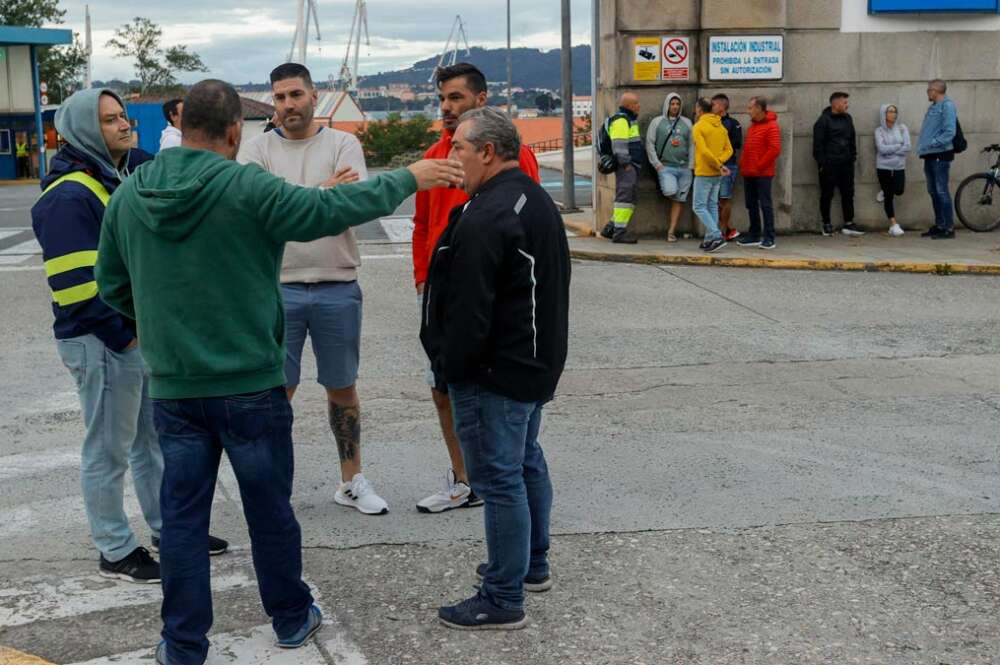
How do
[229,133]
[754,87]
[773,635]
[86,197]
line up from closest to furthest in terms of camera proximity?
1. [229,133]
2. [773,635]
3. [86,197]
4. [754,87]

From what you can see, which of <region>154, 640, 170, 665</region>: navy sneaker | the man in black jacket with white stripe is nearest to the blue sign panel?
the man in black jacket with white stripe

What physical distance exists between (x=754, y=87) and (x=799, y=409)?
29.8ft

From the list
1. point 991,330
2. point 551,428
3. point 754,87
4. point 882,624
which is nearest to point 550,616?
point 882,624

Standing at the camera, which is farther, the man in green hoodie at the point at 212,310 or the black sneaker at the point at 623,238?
the black sneaker at the point at 623,238

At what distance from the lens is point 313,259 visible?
555cm

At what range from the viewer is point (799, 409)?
762 cm

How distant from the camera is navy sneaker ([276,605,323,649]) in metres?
4.24

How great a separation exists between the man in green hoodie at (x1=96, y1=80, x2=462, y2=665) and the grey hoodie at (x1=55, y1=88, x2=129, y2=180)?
76cm

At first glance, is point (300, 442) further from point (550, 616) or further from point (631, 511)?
point (550, 616)

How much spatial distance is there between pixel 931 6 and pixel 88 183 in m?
13.8

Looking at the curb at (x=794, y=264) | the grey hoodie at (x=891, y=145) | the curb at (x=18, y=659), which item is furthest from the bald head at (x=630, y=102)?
the curb at (x=18, y=659)

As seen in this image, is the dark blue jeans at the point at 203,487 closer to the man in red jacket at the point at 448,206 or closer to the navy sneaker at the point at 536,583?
the navy sneaker at the point at 536,583

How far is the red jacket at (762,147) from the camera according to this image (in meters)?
14.8

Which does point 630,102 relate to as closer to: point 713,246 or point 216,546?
point 713,246
